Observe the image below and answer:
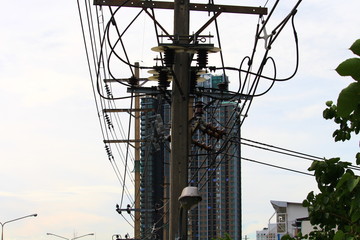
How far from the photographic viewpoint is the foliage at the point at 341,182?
396cm

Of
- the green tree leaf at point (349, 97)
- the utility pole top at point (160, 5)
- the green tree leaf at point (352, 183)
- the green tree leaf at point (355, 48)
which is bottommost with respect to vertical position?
the green tree leaf at point (352, 183)

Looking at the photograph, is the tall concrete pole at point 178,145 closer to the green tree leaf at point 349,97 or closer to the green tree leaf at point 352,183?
the green tree leaf at point 352,183

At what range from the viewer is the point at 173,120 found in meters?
14.7

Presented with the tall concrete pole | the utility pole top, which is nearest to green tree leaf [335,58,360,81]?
the tall concrete pole

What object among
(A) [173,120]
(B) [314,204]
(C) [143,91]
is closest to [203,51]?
(A) [173,120]

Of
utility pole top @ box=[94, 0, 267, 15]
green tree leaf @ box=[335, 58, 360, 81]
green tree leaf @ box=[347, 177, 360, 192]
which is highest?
utility pole top @ box=[94, 0, 267, 15]

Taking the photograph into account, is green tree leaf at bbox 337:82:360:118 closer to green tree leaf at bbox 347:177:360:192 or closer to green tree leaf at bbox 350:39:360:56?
green tree leaf at bbox 350:39:360:56

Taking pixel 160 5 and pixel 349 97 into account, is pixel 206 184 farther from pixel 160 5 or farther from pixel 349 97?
pixel 349 97

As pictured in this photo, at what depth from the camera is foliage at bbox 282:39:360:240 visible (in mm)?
3955

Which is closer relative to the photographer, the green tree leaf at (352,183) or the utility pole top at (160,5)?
the green tree leaf at (352,183)

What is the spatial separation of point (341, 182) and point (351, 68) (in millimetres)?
1519

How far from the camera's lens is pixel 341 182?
5.25m

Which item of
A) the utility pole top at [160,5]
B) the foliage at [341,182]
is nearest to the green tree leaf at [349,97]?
the foliage at [341,182]

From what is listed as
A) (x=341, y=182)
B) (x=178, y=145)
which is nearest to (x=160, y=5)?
(x=178, y=145)
